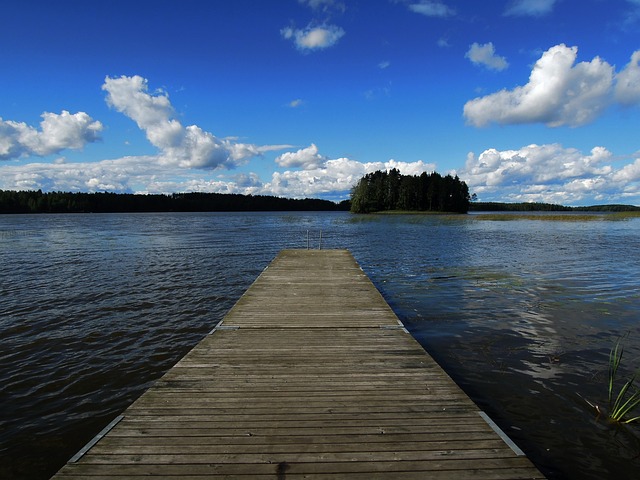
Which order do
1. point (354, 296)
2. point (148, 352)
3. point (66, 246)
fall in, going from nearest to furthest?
point (148, 352) < point (354, 296) < point (66, 246)

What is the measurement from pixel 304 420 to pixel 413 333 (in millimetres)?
6531

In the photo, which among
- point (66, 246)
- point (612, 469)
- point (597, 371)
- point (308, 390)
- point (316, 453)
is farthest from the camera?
point (66, 246)

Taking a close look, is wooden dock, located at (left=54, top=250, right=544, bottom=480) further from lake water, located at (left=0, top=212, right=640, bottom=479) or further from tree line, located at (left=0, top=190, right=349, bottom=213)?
tree line, located at (left=0, top=190, right=349, bottom=213)

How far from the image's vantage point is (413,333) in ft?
34.6

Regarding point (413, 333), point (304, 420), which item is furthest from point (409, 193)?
point (304, 420)

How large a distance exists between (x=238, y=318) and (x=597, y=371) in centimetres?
813

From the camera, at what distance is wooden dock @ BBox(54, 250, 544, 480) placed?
3779mm

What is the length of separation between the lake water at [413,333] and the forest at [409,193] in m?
101

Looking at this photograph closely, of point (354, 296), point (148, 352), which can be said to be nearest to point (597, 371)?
point (354, 296)

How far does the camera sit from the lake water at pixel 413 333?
580cm

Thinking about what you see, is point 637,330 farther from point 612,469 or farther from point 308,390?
point 308,390

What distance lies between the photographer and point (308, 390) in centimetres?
550

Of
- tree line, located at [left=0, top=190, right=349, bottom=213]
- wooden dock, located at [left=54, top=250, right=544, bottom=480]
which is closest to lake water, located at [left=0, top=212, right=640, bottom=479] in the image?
wooden dock, located at [left=54, top=250, right=544, bottom=480]

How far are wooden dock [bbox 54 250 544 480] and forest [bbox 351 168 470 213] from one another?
116 m
